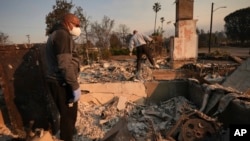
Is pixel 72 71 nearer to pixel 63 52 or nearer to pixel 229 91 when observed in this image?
pixel 63 52

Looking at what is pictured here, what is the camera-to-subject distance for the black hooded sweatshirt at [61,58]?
10.6 feet

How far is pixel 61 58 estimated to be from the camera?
10.5 ft

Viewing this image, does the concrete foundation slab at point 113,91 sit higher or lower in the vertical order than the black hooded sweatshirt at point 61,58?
lower

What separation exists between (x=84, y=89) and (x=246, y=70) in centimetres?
352

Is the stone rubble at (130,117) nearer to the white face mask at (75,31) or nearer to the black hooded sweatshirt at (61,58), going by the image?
the black hooded sweatshirt at (61,58)

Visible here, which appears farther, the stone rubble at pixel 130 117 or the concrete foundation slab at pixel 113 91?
the concrete foundation slab at pixel 113 91

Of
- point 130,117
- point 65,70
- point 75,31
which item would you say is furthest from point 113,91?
point 65,70

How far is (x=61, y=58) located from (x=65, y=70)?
16 cm

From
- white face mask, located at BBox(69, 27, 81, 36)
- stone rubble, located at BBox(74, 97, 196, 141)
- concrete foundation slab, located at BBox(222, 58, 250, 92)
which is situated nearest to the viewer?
white face mask, located at BBox(69, 27, 81, 36)

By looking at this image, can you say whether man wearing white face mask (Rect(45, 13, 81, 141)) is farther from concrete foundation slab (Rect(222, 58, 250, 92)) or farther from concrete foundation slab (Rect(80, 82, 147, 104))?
concrete foundation slab (Rect(222, 58, 250, 92))

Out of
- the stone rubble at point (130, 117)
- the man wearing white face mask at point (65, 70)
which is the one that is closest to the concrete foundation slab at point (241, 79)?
the stone rubble at point (130, 117)

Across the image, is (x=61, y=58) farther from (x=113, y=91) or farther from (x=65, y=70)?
(x=113, y=91)

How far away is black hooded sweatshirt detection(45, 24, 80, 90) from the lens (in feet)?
10.6

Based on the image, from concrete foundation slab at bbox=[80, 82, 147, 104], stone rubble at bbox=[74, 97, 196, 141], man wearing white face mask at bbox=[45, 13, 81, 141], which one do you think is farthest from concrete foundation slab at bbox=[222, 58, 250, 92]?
man wearing white face mask at bbox=[45, 13, 81, 141]
